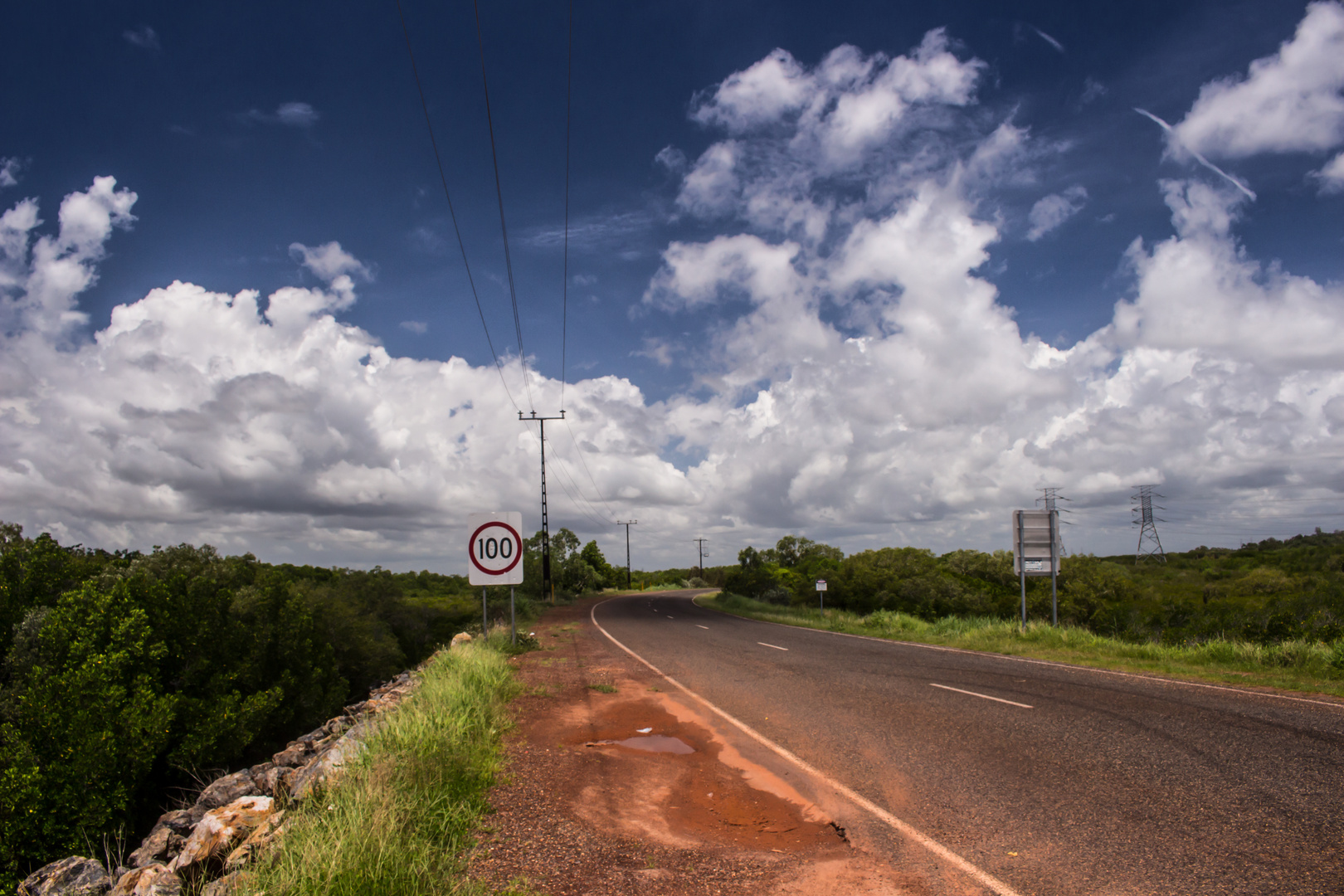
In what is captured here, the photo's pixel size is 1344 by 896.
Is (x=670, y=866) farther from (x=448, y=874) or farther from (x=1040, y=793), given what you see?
(x=1040, y=793)

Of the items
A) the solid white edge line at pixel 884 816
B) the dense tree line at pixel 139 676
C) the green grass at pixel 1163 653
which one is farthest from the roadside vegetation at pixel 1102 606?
the dense tree line at pixel 139 676

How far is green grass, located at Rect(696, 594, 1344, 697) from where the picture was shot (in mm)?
11570

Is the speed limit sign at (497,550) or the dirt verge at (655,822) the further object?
the speed limit sign at (497,550)

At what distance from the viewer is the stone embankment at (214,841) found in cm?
530

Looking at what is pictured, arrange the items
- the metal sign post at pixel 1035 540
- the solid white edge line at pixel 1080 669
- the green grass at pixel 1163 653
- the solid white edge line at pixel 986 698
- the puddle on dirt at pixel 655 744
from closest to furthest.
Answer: the puddle on dirt at pixel 655 744, the solid white edge line at pixel 986 698, the solid white edge line at pixel 1080 669, the green grass at pixel 1163 653, the metal sign post at pixel 1035 540

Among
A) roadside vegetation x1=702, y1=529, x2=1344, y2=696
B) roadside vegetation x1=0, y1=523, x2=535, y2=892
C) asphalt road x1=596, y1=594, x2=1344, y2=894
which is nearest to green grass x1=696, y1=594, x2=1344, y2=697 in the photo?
roadside vegetation x1=702, y1=529, x2=1344, y2=696

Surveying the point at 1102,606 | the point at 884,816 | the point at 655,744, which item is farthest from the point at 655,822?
the point at 1102,606

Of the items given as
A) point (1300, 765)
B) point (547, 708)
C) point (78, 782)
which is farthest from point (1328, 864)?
point (78, 782)

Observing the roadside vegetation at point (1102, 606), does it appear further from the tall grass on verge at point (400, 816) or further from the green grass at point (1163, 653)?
the tall grass on verge at point (400, 816)

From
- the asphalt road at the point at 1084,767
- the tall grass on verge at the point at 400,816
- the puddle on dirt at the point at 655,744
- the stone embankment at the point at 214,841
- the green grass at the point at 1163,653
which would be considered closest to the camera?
the tall grass on verge at the point at 400,816

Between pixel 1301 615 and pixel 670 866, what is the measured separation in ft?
65.4

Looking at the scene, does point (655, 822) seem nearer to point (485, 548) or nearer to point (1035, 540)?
point (485, 548)

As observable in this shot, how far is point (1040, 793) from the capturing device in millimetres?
5930

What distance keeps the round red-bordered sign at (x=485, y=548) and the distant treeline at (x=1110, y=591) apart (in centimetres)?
1607
